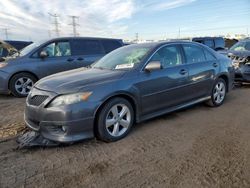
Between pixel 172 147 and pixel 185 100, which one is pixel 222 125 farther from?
pixel 172 147

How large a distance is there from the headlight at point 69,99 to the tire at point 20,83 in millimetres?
4120

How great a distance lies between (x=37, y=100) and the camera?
12.7ft

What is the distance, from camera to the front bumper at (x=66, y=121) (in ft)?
11.8

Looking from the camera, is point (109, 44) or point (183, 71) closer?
point (183, 71)

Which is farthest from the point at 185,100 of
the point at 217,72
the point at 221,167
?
the point at 221,167

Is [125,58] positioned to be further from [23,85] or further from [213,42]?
[213,42]

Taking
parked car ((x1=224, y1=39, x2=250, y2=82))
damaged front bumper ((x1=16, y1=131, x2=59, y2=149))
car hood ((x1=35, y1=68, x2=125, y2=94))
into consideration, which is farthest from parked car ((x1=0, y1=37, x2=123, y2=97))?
parked car ((x1=224, y1=39, x2=250, y2=82))

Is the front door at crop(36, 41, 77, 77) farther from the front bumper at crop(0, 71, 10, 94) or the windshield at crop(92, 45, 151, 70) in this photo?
the windshield at crop(92, 45, 151, 70)

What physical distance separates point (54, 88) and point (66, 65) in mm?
4194

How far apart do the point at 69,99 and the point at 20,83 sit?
171 inches

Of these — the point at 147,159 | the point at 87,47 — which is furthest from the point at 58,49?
the point at 147,159

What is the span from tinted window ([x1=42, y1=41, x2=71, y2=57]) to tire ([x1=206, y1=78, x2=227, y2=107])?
14.7ft

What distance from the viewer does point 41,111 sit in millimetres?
3713

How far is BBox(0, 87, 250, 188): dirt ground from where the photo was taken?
2.90 meters
